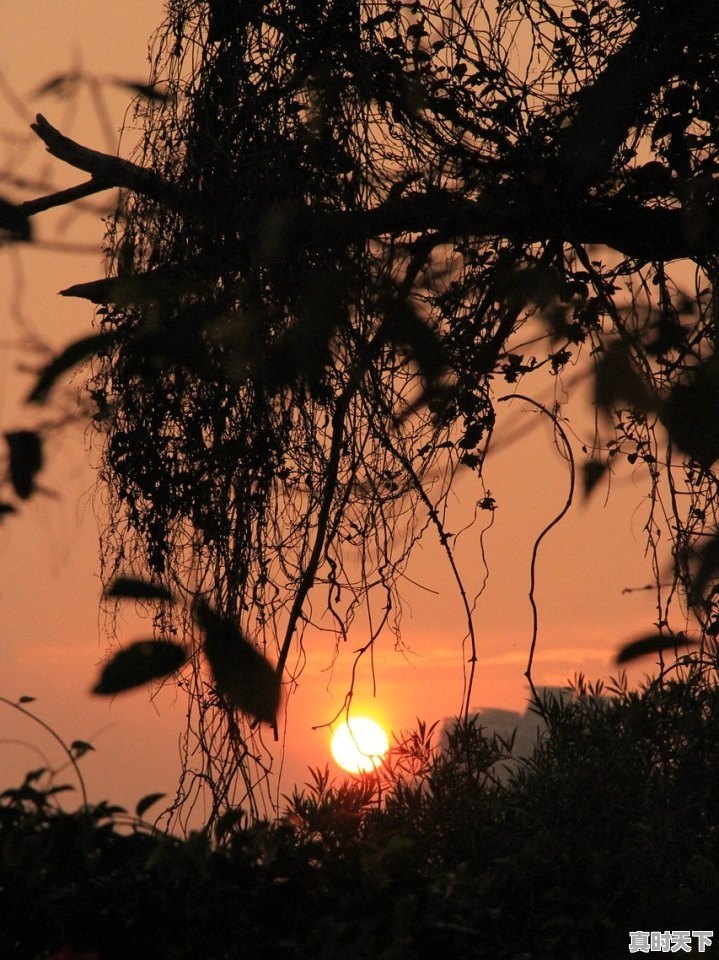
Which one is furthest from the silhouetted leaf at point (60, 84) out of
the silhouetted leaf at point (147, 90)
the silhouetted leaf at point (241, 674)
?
the silhouetted leaf at point (241, 674)

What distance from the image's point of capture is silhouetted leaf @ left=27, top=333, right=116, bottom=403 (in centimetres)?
291

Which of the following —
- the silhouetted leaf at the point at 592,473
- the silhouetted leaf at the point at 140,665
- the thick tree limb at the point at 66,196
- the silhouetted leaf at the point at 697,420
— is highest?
the thick tree limb at the point at 66,196

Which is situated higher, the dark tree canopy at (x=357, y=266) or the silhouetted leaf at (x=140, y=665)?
the dark tree canopy at (x=357, y=266)

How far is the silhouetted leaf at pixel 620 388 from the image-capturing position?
2633 mm

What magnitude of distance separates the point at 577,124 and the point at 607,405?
1197mm

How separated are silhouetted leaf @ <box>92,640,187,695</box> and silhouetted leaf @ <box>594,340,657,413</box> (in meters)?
1.29

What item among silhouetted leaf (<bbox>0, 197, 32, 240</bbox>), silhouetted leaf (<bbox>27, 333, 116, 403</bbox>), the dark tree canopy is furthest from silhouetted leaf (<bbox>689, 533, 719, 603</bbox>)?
silhouetted leaf (<bbox>0, 197, 32, 240</bbox>)

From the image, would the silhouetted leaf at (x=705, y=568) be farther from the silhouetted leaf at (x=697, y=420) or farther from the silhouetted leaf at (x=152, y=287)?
the silhouetted leaf at (x=152, y=287)

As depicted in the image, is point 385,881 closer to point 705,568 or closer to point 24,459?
point 24,459

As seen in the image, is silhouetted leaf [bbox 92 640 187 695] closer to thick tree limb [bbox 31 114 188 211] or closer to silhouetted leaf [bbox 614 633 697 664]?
silhouetted leaf [bbox 614 633 697 664]

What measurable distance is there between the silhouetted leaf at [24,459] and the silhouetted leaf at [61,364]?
278mm

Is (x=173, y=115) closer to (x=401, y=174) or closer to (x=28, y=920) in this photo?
(x=401, y=174)

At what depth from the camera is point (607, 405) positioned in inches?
105

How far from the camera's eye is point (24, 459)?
8.36 ft
